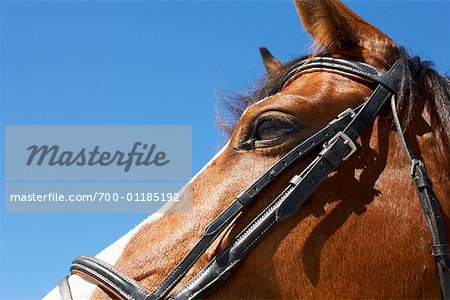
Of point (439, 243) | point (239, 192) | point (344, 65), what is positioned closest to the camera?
point (439, 243)

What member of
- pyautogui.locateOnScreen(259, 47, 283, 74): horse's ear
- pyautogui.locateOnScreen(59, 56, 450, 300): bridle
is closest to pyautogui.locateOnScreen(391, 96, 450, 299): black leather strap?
pyautogui.locateOnScreen(59, 56, 450, 300): bridle

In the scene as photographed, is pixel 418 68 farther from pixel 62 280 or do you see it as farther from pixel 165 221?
pixel 62 280

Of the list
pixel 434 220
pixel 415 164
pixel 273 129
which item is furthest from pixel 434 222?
pixel 273 129

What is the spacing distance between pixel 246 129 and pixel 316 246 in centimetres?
73

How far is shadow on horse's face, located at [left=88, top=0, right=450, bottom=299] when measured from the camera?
2.64 metres

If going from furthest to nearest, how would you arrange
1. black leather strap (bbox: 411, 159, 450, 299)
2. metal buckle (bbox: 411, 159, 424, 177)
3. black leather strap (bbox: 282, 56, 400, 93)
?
black leather strap (bbox: 282, 56, 400, 93)
metal buckle (bbox: 411, 159, 424, 177)
black leather strap (bbox: 411, 159, 450, 299)

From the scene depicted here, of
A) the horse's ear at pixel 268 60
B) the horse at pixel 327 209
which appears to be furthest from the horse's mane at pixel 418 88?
the horse's ear at pixel 268 60

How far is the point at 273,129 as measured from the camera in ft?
9.56

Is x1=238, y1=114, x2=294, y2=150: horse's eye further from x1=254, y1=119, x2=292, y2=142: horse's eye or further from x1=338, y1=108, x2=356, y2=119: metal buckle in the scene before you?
x1=338, y1=108, x2=356, y2=119: metal buckle

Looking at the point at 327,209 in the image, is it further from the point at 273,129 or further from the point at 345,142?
the point at 273,129

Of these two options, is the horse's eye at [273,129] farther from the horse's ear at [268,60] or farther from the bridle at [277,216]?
the horse's ear at [268,60]

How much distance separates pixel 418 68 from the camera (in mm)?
3188

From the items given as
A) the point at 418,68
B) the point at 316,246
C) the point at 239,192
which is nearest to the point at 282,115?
the point at 239,192

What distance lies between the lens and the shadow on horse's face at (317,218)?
2.64m
